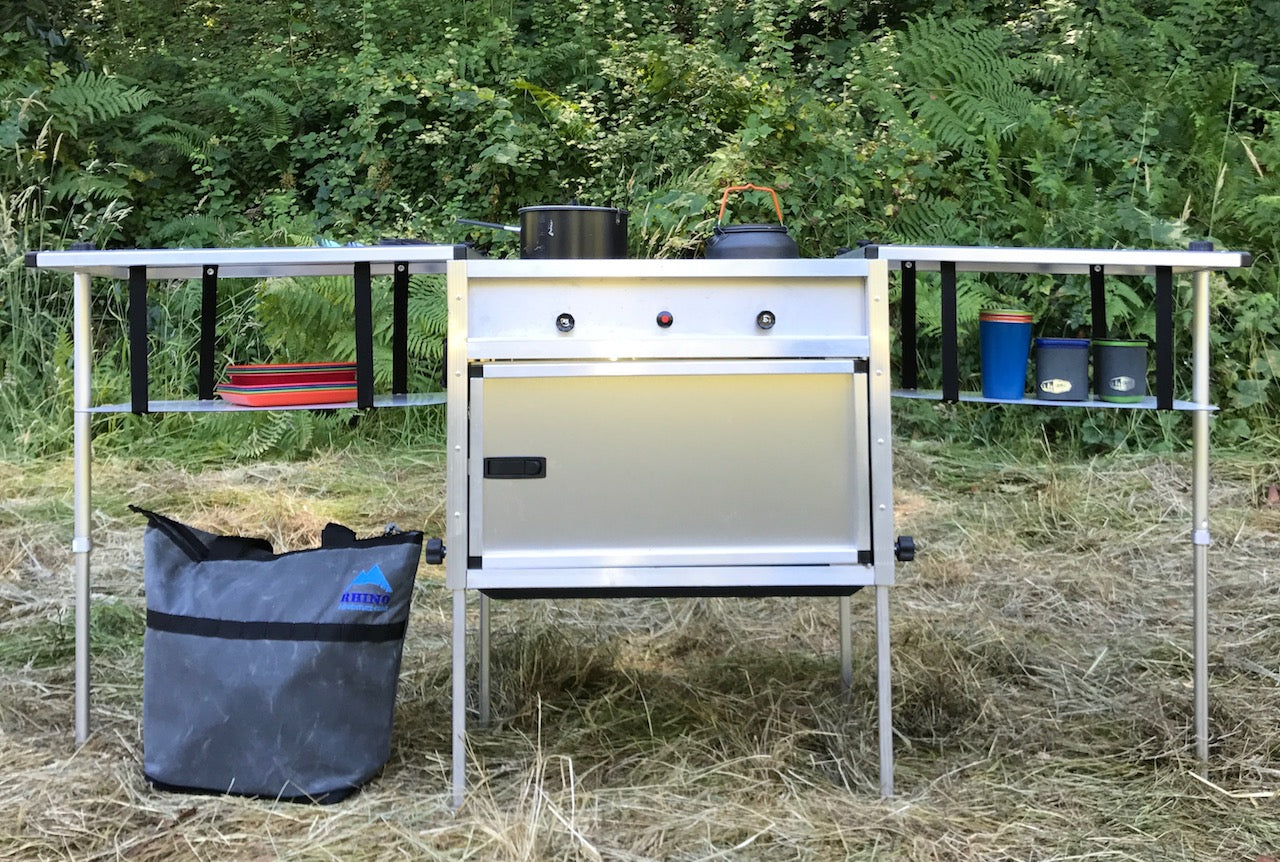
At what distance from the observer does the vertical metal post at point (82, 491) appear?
2.26 metres

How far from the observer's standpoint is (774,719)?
2.43 m

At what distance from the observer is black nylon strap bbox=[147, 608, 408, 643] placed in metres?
2.10

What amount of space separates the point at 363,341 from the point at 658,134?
4321mm

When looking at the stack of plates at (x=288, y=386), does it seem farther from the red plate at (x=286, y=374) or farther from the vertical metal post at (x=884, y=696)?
the vertical metal post at (x=884, y=696)

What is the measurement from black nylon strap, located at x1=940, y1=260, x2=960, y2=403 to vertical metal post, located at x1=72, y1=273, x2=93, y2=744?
1622 millimetres

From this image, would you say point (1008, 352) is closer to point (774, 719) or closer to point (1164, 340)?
point (1164, 340)

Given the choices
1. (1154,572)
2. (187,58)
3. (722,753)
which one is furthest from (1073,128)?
(187,58)

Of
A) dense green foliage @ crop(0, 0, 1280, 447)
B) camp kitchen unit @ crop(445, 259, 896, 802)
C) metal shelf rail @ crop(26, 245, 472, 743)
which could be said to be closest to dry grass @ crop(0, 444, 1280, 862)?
camp kitchen unit @ crop(445, 259, 896, 802)

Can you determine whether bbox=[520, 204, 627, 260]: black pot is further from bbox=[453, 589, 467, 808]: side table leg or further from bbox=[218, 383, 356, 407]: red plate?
bbox=[453, 589, 467, 808]: side table leg

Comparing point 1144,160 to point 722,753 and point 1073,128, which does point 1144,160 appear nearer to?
point 1073,128

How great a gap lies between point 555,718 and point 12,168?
4.65 metres

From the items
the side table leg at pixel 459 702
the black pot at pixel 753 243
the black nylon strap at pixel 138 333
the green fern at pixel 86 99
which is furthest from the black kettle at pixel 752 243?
the green fern at pixel 86 99

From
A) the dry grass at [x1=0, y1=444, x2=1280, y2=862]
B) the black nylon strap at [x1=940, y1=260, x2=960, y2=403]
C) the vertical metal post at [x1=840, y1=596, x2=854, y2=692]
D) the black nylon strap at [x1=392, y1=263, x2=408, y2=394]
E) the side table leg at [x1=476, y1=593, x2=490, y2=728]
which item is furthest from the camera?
the vertical metal post at [x1=840, y1=596, x2=854, y2=692]

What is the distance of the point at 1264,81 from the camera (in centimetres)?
594
